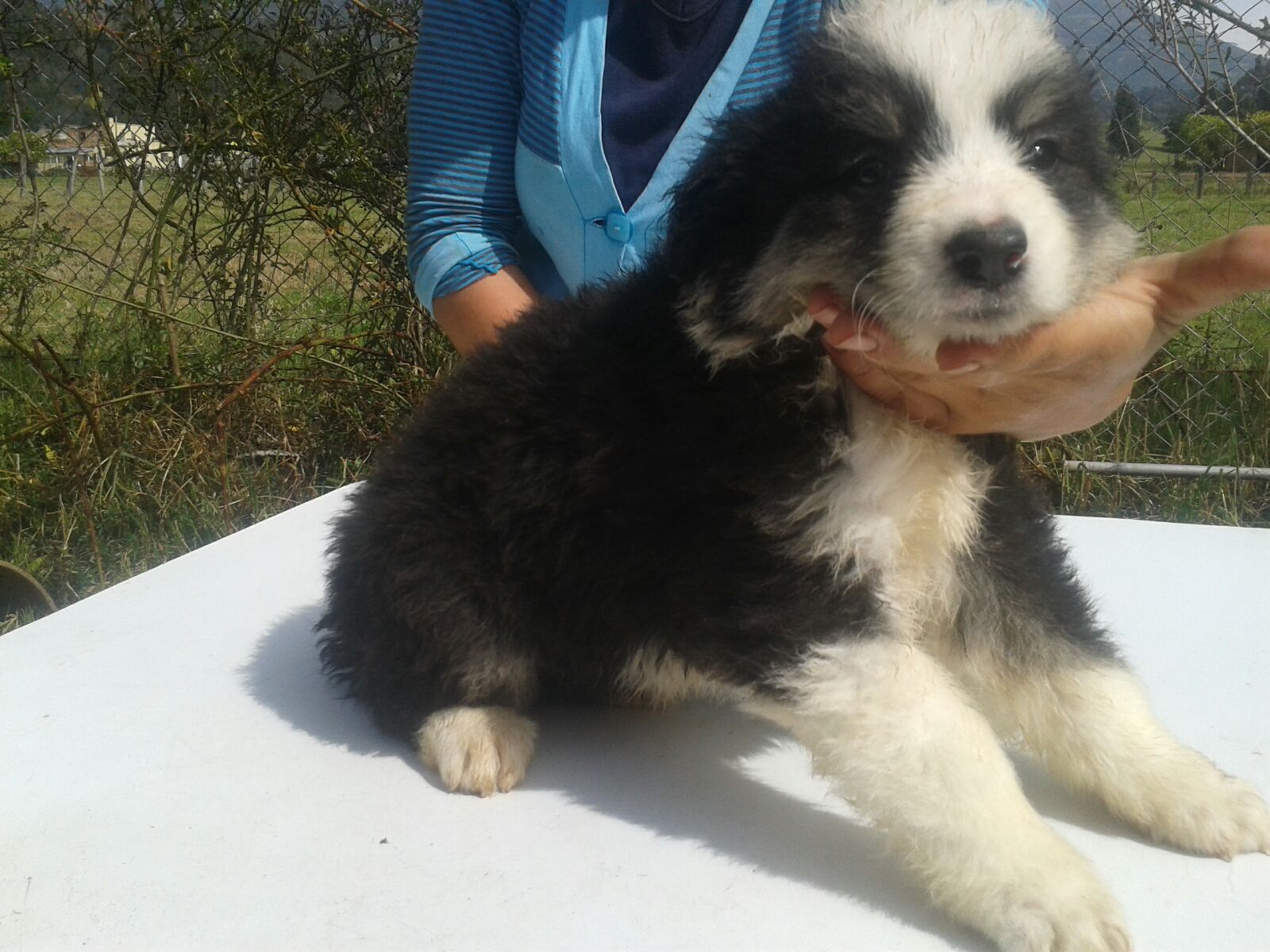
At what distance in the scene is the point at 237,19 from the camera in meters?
5.77

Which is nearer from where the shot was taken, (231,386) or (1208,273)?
(1208,273)

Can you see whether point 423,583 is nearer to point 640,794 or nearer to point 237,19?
point 640,794

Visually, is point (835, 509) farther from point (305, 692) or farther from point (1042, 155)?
point (305, 692)

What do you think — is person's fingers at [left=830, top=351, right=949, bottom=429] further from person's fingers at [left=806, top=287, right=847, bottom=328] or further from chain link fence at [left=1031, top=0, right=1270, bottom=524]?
chain link fence at [left=1031, top=0, right=1270, bottom=524]

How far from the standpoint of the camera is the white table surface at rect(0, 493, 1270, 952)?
1738 millimetres

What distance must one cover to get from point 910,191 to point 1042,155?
13.6 inches

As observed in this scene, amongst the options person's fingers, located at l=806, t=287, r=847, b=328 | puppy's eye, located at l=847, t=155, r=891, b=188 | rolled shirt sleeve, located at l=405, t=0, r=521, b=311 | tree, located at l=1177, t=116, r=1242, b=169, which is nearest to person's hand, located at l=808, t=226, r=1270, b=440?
person's fingers, located at l=806, t=287, r=847, b=328

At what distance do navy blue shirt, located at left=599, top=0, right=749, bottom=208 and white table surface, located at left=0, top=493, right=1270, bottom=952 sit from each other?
174 centimetres

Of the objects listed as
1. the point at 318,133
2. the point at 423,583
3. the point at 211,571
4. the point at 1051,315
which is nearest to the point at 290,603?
the point at 211,571

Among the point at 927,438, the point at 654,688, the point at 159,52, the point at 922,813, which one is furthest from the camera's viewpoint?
the point at 159,52

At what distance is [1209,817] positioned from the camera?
1.87 m

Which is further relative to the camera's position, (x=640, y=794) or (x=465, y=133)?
(x=465, y=133)

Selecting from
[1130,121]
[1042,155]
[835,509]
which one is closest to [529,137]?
[1042,155]

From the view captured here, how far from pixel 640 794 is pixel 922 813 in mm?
635
